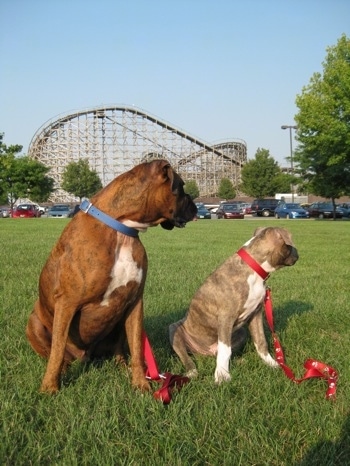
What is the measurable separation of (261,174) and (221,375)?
73.5 metres

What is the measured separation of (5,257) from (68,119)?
8561 cm

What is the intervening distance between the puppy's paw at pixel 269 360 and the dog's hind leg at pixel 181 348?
585 millimetres

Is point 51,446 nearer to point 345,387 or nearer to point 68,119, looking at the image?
point 345,387

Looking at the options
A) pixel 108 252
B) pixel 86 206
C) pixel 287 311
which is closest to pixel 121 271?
pixel 108 252

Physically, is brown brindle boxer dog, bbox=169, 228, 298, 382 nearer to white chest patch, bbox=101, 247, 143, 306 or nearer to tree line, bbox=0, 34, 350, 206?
white chest patch, bbox=101, 247, 143, 306

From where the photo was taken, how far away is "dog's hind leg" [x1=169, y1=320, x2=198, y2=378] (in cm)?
396

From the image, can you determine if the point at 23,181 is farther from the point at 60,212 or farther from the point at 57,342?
the point at 57,342

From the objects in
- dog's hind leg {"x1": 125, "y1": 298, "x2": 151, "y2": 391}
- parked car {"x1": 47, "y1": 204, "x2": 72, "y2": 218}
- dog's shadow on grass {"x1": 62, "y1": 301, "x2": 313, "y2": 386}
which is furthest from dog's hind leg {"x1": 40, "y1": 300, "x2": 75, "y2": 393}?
parked car {"x1": 47, "y1": 204, "x2": 72, "y2": 218}

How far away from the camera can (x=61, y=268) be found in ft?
10.9

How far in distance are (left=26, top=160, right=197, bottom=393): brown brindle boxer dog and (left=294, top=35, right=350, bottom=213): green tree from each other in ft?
114

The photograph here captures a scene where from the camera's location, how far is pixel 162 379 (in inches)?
140

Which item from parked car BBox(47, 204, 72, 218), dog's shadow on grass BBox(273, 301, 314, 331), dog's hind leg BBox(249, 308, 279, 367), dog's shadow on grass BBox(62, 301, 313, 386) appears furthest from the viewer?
parked car BBox(47, 204, 72, 218)

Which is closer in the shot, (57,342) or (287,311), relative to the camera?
(57,342)

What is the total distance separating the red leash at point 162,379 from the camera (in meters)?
3.21
